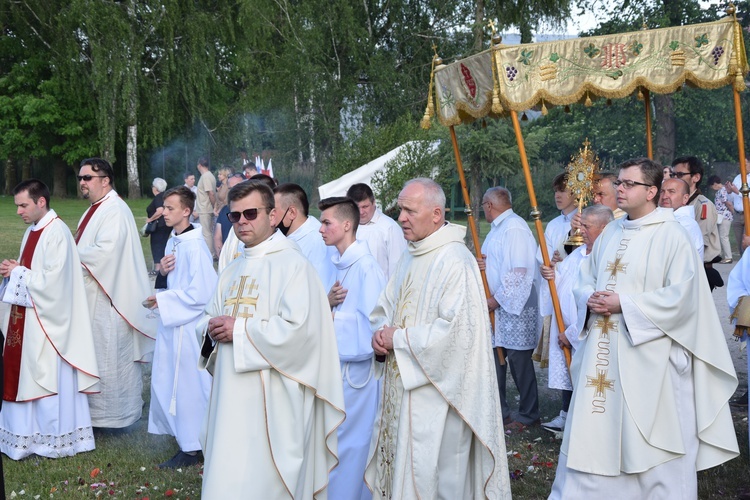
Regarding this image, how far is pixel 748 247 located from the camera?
244 inches

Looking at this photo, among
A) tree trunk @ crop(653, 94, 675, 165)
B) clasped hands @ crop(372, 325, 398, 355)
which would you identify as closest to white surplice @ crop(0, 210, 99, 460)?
clasped hands @ crop(372, 325, 398, 355)

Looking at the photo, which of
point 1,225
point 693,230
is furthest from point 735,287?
point 1,225

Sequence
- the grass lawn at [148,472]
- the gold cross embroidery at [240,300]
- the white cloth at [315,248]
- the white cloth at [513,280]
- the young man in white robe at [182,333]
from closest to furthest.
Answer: the gold cross embroidery at [240,300], the grass lawn at [148,472], the white cloth at [315,248], the young man in white robe at [182,333], the white cloth at [513,280]

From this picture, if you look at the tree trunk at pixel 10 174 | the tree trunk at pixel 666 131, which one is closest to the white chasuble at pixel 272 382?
the tree trunk at pixel 666 131

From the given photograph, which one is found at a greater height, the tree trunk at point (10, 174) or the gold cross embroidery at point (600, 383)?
the tree trunk at point (10, 174)

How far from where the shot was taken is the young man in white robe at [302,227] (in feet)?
20.5

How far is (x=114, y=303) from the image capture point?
7402mm

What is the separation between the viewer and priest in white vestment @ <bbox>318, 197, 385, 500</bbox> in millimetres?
5496

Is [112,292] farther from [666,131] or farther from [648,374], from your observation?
[666,131]

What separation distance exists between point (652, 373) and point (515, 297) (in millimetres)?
2563

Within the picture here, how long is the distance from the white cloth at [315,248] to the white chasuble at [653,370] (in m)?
1.92

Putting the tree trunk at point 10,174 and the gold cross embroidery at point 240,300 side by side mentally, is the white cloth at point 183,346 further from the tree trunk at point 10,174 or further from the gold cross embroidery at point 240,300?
the tree trunk at point 10,174

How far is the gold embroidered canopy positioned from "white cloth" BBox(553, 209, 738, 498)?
1715 mm

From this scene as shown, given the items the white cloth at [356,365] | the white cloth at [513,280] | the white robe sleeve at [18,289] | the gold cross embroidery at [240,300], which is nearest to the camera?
the gold cross embroidery at [240,300]
